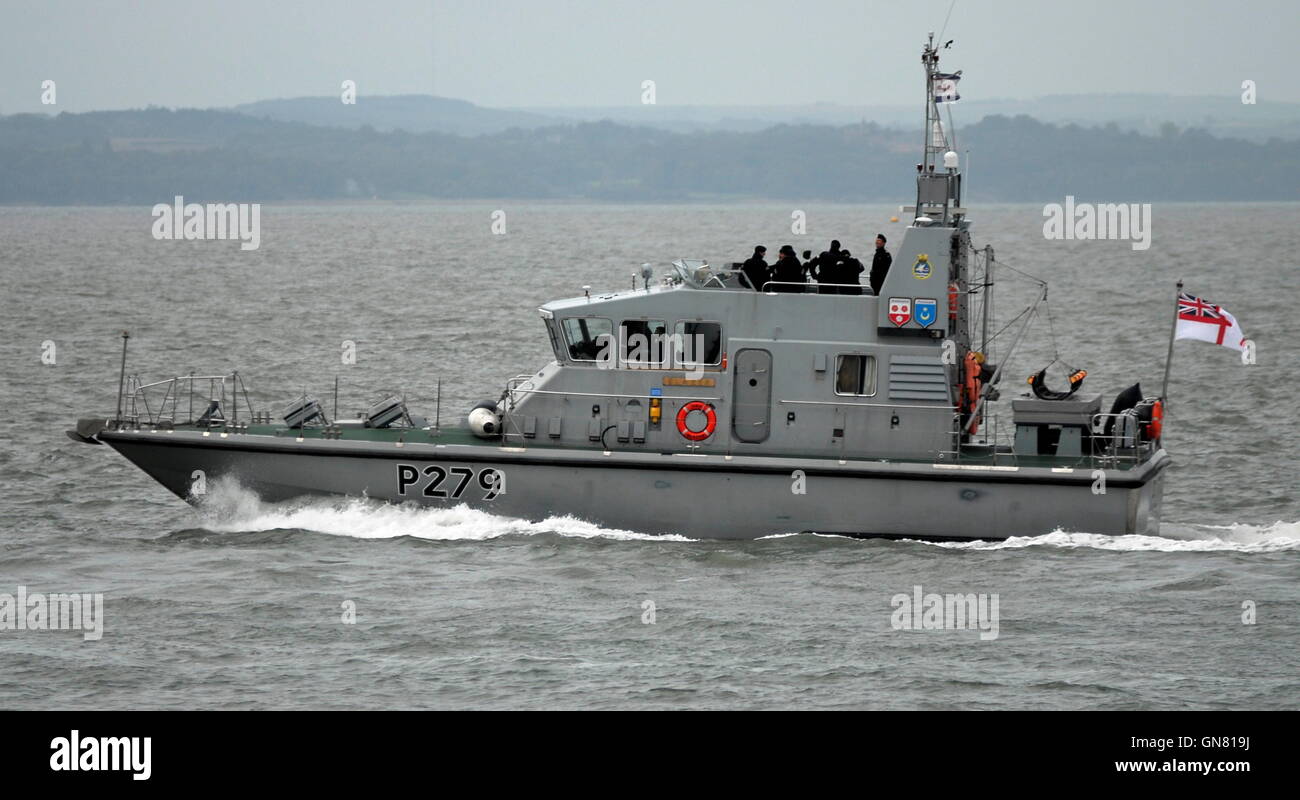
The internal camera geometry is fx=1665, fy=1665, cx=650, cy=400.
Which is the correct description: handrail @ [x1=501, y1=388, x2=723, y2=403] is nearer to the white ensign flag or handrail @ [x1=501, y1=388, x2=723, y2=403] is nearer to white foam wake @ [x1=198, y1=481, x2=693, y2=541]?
white foam wake @ [x1=198, y1=481, x2=693, y2=541]

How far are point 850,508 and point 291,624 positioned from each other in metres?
6.20

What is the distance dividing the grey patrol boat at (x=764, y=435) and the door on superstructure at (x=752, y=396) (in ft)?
0.07

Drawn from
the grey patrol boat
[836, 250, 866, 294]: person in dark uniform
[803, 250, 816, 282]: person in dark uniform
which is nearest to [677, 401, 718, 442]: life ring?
the grey patrol boat

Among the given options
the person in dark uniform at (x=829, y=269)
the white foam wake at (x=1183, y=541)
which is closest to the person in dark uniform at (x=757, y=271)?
the person in dark uniform at (x=829, y=269)

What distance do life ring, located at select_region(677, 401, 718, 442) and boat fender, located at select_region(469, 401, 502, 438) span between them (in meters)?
2.07

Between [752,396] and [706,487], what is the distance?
116 centimetres

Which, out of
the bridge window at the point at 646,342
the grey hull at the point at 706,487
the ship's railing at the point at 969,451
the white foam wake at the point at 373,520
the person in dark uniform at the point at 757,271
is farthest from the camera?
the person in dark uniform at the point at 757,271

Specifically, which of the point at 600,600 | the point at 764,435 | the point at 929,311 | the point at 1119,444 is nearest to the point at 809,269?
the point at 929,311

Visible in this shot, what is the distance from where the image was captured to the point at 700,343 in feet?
61.1

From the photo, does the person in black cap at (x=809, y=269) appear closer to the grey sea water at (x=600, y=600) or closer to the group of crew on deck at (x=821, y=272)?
the group of crew on deck at (x=821, y=272)

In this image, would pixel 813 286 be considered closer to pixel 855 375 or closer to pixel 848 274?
pixel 848 274

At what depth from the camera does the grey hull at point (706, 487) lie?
1809 cm

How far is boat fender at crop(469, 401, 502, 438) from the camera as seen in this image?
61.5ft
